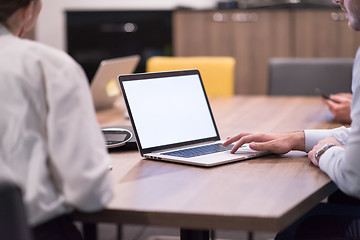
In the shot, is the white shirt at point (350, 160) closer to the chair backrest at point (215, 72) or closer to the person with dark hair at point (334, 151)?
the person with dark hair at point (334, 151)

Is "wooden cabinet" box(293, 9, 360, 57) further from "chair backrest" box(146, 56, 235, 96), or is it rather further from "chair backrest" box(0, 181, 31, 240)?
"chair backrest" box(0, 181, 31, 240)

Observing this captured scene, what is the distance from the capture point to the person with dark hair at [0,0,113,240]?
1153mm

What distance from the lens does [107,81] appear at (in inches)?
106

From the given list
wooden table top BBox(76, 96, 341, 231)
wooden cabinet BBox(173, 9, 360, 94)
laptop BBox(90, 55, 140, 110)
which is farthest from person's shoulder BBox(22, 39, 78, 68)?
wooden cabinet BBox(173, 9, 360, 94)

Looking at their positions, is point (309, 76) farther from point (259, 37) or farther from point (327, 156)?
point (259, 37)

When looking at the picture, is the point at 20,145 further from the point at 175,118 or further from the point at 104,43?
the point at 104,43

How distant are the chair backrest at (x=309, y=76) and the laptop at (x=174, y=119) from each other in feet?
4.97

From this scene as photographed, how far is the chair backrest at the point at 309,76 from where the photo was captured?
128 inches

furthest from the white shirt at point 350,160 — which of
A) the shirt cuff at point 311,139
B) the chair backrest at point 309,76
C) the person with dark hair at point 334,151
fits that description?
the chair backrest at point 309,76

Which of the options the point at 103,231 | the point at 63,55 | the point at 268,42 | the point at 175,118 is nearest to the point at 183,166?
the point at 175,118

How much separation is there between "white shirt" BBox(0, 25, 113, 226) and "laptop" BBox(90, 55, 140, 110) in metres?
1.37

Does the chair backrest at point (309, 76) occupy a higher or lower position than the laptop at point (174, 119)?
lower

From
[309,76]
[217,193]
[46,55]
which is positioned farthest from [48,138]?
[309,76]

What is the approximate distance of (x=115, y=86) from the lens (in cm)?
285
